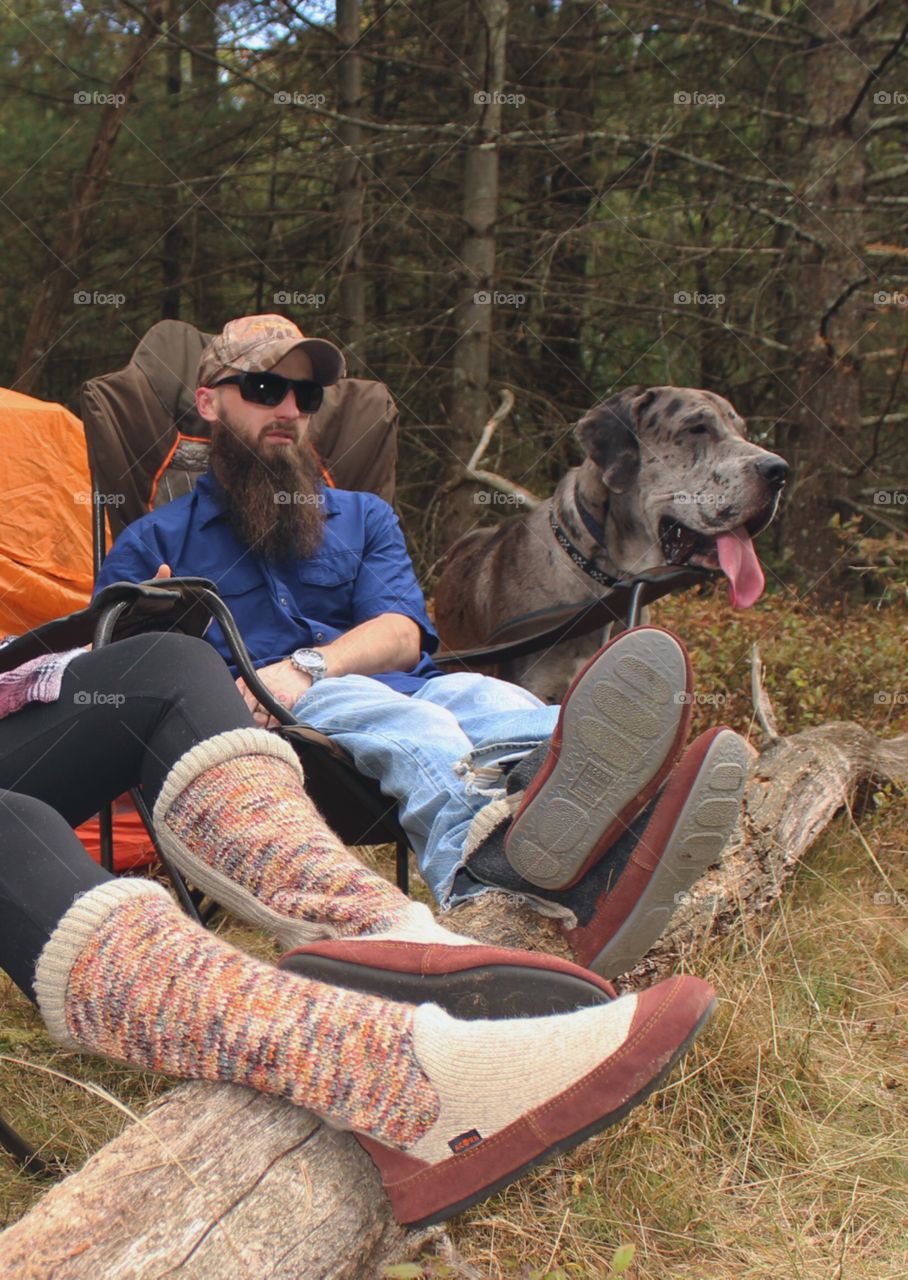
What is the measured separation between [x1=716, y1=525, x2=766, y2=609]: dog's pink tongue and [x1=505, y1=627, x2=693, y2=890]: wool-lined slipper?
1487mm

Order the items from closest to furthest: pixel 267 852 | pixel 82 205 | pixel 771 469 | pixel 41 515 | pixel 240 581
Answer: pixel 267 852, pixel 240 581, pixel 771 469, pixel 41 515, pixel 82 205

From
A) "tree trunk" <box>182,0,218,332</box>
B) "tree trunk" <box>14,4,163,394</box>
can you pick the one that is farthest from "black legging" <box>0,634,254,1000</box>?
"tree trunk" <box>182,0,218,332</box>

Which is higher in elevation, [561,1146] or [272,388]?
[272,388]

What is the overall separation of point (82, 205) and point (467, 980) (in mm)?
6158

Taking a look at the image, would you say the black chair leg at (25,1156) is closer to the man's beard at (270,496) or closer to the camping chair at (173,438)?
the camping chair at (173,438)

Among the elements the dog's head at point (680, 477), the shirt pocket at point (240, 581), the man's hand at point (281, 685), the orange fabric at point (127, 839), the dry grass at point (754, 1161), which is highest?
the dog's head at point (680, 477)

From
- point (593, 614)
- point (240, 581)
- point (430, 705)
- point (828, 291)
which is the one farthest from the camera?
point (828, 291)

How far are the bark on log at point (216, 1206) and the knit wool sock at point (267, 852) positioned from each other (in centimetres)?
26

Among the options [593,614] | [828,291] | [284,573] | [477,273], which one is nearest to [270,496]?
[284,573]

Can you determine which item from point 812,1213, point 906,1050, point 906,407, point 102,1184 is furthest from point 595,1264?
point 906,407

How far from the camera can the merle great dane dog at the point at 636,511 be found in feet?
11.8

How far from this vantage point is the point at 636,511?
3.71 m

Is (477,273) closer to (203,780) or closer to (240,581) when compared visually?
(240,581)

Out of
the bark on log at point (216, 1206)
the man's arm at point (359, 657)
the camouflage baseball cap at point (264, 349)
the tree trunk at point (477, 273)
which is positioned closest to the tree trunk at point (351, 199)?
the tree trunk at point (477, 273)
